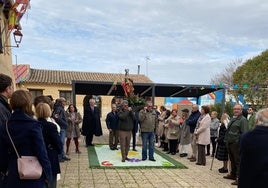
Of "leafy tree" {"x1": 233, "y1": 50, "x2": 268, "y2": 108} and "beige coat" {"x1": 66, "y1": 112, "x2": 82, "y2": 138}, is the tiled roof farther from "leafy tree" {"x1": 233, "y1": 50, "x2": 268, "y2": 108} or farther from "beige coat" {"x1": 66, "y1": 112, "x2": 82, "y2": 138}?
"beige coat" {"x1": 66, "y1": 112, "x2": 82, "y2": 138}

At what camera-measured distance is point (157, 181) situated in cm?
690

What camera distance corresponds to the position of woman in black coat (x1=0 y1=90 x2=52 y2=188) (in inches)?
123

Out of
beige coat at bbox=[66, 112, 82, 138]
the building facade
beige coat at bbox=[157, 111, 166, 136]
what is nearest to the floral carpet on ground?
beige coat at bbox=[66, 112, 82, 138]

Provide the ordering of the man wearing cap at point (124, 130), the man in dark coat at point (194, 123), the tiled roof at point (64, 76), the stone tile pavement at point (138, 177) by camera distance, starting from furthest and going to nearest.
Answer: the tiled roof at point (64, 76) → the man in dark coat at point (194, 123) → the man wearing cap at point (124, 130) → the stone tile pavement at point (138, 177)

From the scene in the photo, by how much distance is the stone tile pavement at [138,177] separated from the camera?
6562 millimetres

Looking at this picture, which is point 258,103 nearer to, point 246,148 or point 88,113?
point 88,113

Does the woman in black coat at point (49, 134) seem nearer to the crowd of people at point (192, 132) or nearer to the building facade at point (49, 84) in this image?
the crowd of people at point (192, 132)

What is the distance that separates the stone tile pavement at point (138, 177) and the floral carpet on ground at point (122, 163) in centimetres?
37

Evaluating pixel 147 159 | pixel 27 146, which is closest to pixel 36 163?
pixel 27 146

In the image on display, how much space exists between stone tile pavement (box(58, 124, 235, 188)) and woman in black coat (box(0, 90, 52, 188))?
10.8ft

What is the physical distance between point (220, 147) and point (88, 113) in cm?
548

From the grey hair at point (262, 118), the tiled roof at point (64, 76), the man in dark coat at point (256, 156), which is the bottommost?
the man in dark coat at point (256, 156)

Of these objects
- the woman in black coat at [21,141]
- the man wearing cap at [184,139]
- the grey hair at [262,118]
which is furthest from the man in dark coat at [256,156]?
the man wearing cap at [184,139]

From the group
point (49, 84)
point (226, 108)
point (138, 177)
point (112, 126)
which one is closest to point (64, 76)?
point (49, 84)
